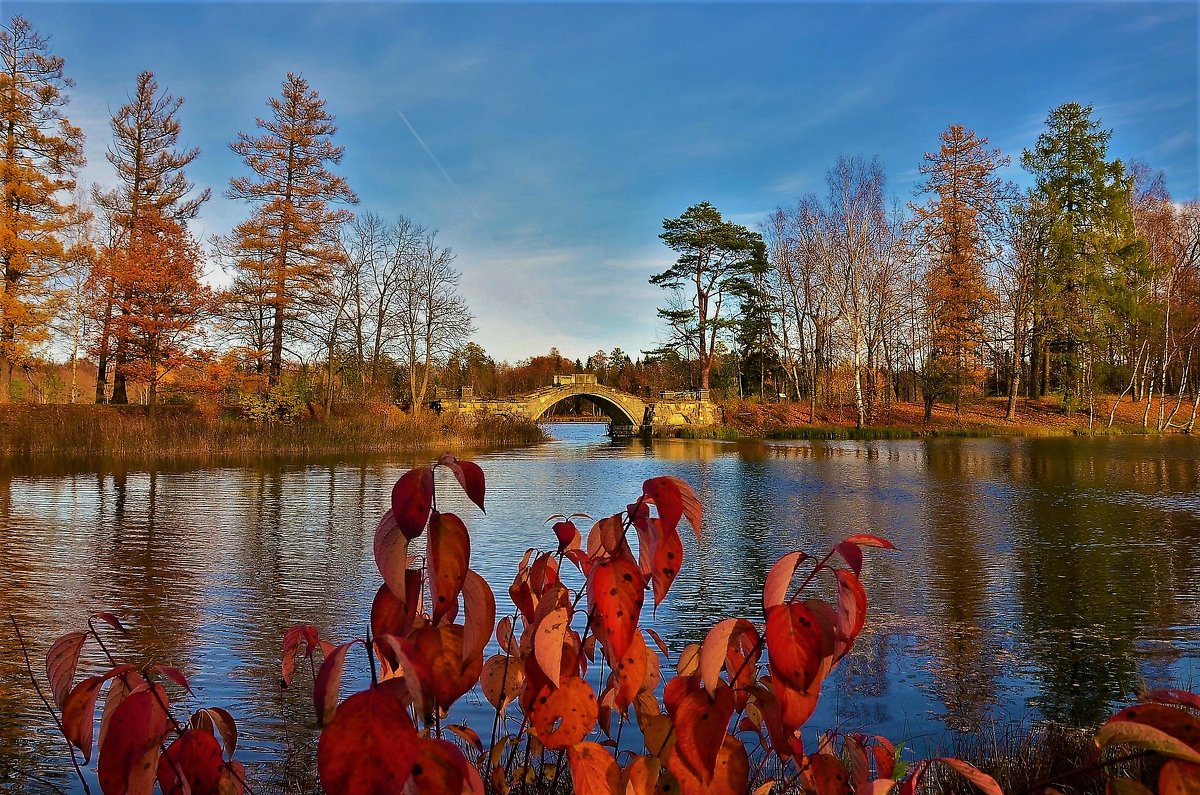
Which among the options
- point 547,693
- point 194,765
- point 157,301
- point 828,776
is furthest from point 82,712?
point 157,301

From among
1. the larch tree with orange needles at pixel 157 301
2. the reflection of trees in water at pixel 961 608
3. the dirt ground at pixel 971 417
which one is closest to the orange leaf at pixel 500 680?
the reflection of trees in water at pixel 961 608

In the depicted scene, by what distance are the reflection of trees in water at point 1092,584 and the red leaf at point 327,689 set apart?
4.49 m

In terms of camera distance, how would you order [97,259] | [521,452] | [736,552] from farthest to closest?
[521,452] → [97,259] → [736,552]

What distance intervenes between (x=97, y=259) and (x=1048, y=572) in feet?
98.8

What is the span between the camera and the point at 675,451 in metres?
29.6

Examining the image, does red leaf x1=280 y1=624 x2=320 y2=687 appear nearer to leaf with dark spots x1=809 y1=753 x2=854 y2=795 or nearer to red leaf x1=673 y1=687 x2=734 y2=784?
red leaf x1=673 y1=687 x2=734 y2=784

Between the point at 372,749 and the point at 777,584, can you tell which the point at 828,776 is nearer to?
the point at 777,584

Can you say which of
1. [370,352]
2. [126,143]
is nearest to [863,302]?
[370,352]

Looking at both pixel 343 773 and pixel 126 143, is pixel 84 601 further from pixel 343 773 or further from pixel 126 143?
pixel 126 143

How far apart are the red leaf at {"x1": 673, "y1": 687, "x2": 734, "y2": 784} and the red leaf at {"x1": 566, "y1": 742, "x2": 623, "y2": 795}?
0.15 metres

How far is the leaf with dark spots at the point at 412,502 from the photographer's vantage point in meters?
0.87

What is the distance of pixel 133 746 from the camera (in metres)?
1.01

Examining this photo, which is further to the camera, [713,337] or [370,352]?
[713,337]

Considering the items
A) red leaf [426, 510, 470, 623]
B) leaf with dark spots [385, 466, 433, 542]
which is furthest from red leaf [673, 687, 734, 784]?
leaf with dark spots [385, 466, 433, 542]
